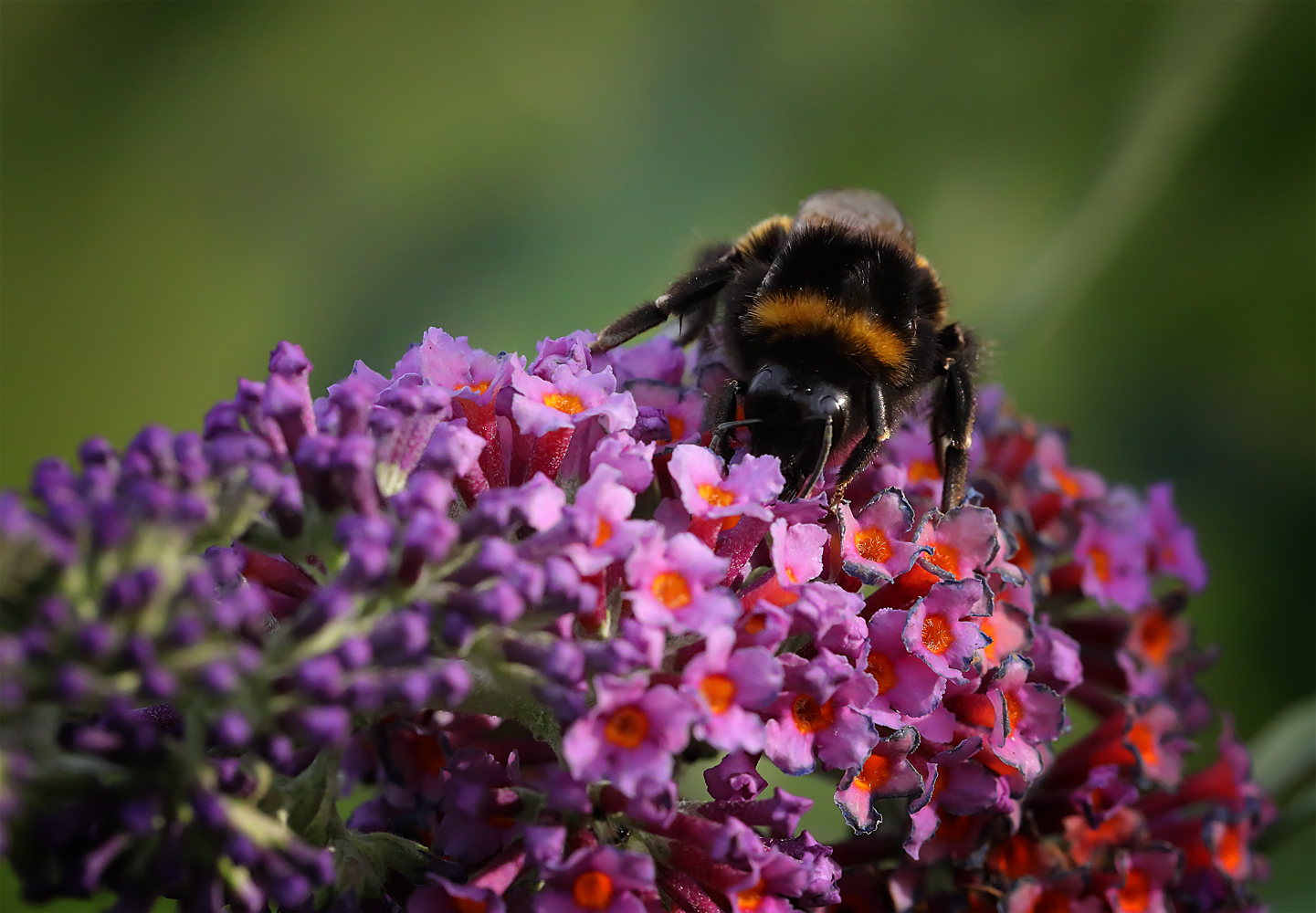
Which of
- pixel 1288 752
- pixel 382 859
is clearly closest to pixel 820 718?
pixel 382 859

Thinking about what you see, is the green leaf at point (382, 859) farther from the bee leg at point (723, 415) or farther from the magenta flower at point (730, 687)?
the bee leg at point (723, 415)

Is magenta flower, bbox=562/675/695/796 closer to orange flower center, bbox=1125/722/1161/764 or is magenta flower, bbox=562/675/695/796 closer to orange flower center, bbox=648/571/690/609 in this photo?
orange flower center, bbox=648/571/690/609

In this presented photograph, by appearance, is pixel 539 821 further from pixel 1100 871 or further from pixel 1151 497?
pixel 1151 497

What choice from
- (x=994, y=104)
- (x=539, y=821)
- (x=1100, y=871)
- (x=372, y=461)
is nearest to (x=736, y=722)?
(x=539, y=821)

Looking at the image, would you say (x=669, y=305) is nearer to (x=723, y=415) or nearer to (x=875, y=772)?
(x=723, y=415)

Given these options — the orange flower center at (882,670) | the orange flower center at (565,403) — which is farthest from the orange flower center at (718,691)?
the orange flower center at (565,403)

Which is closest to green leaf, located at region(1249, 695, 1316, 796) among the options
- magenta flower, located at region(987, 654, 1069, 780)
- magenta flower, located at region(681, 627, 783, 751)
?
magenta flower, located at region(987, 654, 1069, 780)
